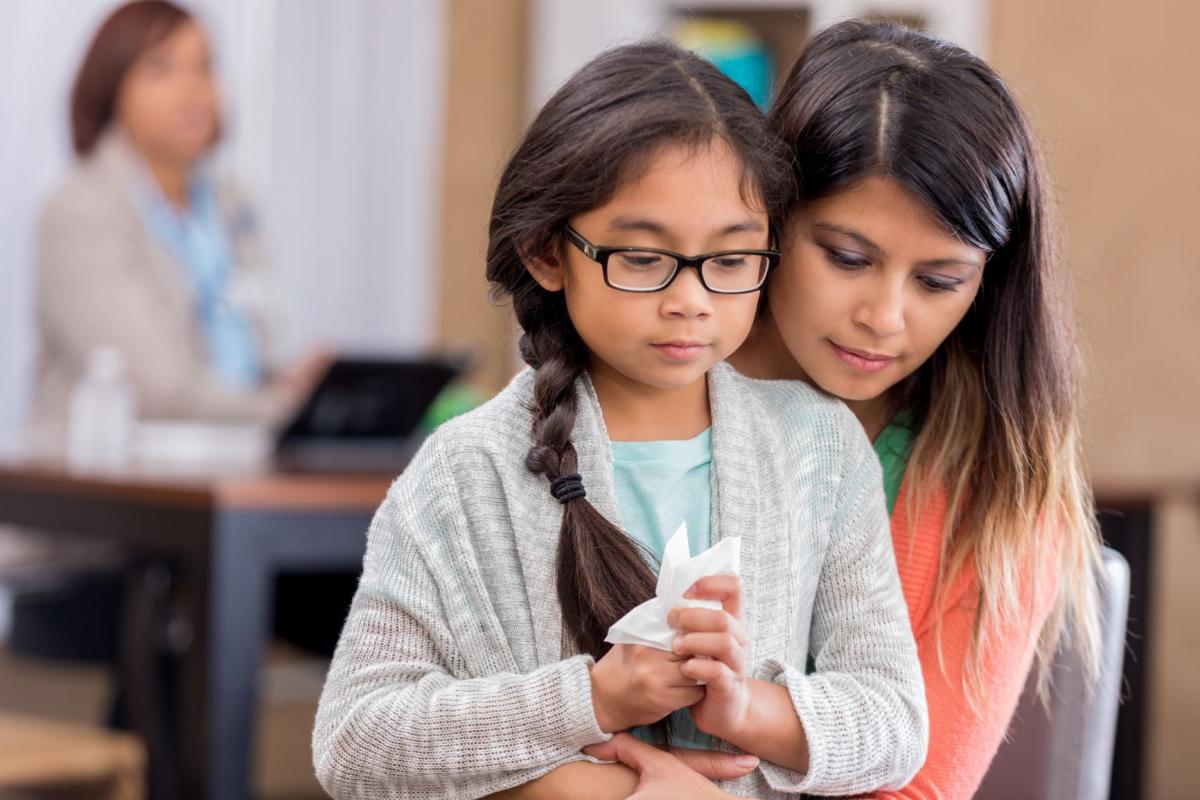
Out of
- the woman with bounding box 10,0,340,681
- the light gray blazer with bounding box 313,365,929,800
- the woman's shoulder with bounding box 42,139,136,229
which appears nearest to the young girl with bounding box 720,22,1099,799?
the light gray blazer with bounding box 313,365,929,800

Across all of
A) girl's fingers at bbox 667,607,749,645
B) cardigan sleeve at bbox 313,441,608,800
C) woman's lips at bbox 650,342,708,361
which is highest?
woman's lips at bbox 650,342,708,361

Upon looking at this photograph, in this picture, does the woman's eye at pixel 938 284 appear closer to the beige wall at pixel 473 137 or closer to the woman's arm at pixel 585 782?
the woman's arm at pixel 585 782

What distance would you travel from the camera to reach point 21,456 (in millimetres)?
2961

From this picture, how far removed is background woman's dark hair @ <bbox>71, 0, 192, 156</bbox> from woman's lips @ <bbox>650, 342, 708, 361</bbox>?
2793mm

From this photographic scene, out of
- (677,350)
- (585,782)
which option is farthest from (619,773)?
(677,350)

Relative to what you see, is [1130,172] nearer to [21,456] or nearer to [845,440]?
[21,456]

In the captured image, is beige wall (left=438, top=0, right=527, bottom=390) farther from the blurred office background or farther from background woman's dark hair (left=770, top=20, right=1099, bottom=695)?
background woman's dark hair (left=770, top=20, right=1099, bottom=695)

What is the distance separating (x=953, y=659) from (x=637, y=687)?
0.37 meters

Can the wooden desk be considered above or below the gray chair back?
below

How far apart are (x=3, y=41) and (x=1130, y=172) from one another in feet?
9.35

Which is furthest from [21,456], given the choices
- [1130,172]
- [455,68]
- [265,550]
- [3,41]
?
[1130,172]

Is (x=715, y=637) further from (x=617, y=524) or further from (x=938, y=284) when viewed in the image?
(x=938, y=284)

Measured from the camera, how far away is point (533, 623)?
1.20 m

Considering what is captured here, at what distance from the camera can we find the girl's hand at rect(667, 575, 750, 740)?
106cm
